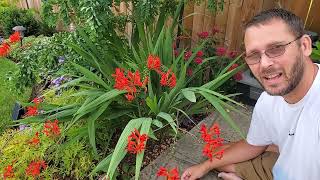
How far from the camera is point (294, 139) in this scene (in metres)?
1.74

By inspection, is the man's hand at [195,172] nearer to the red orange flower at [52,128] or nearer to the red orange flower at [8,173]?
the red orange flower at [52,128]

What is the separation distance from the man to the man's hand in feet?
1.47

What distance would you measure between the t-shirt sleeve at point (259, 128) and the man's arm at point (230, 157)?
0.23ft

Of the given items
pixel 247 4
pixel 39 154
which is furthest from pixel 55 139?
pixel 247 4

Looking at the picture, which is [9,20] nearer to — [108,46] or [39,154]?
[108,46]

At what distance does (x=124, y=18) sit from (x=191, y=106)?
0.99m

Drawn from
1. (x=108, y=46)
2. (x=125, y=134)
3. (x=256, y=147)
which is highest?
(x=108, y=46)

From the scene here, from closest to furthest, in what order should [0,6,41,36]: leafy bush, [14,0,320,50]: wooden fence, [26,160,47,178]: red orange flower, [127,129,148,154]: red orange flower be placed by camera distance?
[127,129,148,154]: red orange flower
[26,160,47,178]: red orange flower
[14,0,320,50]: wooden fence
[0,6,41,36]: leafy bush

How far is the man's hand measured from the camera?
215cm

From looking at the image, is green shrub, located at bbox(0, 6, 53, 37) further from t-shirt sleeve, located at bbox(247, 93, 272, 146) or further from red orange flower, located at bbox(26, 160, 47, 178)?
t-shirt sleeve, located at bbox(247, 93, 272, 146)

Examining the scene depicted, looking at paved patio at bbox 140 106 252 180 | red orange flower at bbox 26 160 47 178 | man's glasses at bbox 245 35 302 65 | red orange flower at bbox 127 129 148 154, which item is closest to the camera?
man's glasses at bbox 245 35 302 65

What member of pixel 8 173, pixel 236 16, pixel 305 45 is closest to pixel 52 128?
pixel 8 173

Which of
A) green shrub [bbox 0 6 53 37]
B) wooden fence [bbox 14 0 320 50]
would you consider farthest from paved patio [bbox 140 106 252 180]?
green shrub [bbox 0 6 53 37]

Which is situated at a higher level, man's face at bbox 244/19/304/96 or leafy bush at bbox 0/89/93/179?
man's face at bbox 244/19/304/96
